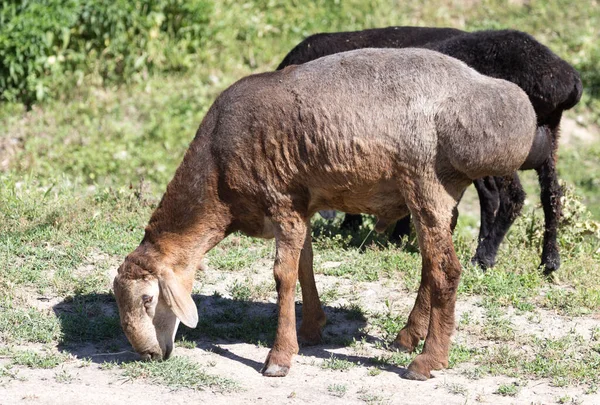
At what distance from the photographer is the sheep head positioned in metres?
5.77

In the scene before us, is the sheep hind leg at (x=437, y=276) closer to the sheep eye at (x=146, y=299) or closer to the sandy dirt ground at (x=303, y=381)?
the sandy dirt ground at (x=303, y=381)

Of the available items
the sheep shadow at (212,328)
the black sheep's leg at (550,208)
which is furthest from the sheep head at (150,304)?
the black sheep's leg at (550,208)

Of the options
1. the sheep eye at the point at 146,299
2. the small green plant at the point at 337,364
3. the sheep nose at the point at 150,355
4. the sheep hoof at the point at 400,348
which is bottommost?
the small green plant at the point at 337,364

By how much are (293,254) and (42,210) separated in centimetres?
328

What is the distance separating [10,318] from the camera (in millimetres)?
6359

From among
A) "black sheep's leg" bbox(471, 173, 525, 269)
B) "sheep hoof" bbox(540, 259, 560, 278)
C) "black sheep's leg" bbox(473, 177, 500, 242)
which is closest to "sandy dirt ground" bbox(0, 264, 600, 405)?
"sheep hoof" bbox(540, 259, 560, 278)

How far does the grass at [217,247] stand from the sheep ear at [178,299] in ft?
1.06

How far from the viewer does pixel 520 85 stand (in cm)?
724

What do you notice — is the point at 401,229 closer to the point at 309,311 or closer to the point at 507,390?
the point at 309,311

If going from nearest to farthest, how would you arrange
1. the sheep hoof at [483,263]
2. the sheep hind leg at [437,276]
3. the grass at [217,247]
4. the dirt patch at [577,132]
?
the sheep hind leg at [437,276] → the grass at [217,247] → the sheep hoof at [483,263] → the dirt patch at [577,132]

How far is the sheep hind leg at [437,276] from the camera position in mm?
5629

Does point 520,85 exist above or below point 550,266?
above

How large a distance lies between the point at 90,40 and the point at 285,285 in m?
7.33

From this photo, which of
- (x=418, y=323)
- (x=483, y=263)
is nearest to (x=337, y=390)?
(x=418, y=323)
